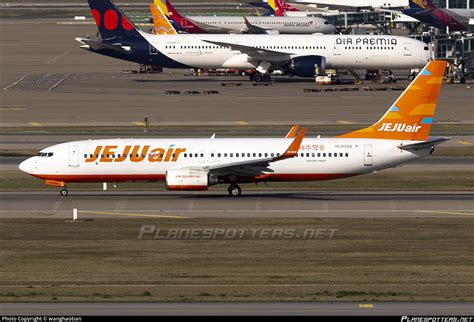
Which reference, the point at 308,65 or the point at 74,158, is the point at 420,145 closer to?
the point at 74,158

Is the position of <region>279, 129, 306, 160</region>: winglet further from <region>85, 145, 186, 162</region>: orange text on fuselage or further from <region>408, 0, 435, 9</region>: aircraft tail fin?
<region>408, 0, 435, 9</region>: aircraft tail fin

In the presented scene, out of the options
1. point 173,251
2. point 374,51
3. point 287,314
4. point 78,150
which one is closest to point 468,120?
point 374,51

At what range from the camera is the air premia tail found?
65.5m

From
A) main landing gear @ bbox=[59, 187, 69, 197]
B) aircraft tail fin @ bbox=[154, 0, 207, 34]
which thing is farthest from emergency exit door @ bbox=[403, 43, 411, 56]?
main landing gear @ bbox=[59, 187, 69, 197]

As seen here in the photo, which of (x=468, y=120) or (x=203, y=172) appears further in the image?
(x=468, y=120)

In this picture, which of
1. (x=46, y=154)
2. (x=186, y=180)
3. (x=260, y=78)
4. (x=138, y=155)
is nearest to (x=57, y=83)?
(x=260, y=78)

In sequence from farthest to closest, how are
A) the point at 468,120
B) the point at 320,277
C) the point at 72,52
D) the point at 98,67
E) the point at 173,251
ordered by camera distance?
the point at 72,52
the point at 98,67
the point at 468,120
the point at 173,251
the point at 320,277

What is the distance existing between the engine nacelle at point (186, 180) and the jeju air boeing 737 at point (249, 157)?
1.37 feet

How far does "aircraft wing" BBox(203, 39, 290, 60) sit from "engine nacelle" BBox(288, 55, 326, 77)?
45.4 inches

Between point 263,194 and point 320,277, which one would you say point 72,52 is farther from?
point 320,277

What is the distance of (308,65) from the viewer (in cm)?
13112

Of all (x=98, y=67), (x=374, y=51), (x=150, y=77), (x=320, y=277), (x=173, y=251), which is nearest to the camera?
(x=320, y=277)

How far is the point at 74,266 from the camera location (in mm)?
47969

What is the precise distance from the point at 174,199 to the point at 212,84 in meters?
67.5
